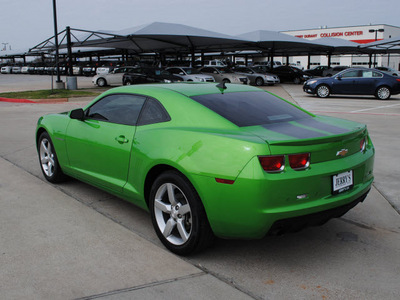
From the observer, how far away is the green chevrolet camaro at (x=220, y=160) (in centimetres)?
303

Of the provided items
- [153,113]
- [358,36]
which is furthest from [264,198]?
[358,36]

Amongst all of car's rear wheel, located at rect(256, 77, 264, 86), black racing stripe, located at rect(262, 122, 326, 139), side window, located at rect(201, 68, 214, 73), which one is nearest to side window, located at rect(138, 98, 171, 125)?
black racing stripe, located at rect(262, 122, 326, 139)

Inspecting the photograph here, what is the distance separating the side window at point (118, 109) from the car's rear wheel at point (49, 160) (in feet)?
3.22

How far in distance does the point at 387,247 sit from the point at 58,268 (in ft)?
9.28

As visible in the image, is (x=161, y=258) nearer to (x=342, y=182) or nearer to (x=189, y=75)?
(x=342, y=182)

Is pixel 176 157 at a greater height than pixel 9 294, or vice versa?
pixel 176 157

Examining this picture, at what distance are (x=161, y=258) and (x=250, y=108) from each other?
161 cm

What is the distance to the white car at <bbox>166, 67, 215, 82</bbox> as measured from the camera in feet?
84.7

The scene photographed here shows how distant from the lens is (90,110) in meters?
4.84

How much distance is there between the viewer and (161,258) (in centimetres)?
349

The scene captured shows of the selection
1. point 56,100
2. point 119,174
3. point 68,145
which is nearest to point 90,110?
point 68,145

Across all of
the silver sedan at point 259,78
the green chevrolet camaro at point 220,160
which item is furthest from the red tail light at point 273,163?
the silver sedan at point 259,78

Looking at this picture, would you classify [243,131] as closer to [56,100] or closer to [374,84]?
[56,100]

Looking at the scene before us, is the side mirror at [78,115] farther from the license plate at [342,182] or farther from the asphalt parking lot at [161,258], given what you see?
the license plate at [342,182]
